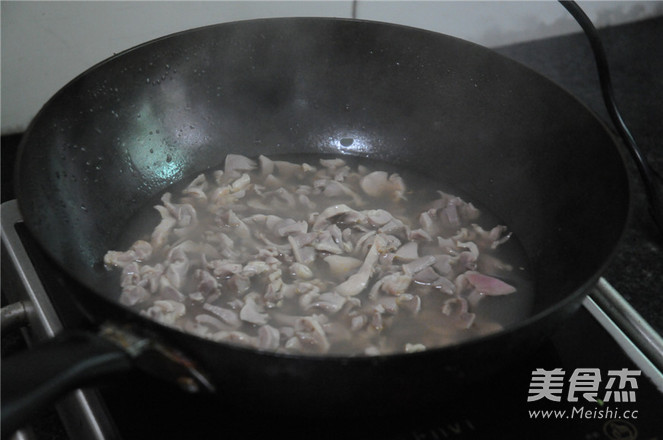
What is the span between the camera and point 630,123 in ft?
6.57

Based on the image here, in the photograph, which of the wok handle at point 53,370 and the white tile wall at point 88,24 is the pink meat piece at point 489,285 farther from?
the white tile wall at point 88,24

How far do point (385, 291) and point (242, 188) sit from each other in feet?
1.56

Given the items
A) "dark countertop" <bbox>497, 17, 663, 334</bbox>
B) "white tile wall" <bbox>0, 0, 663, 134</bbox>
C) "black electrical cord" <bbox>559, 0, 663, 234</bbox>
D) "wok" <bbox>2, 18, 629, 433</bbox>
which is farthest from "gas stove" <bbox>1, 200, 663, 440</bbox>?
"white tile wall" <bbox>0, 0, 663, 134</bbox>

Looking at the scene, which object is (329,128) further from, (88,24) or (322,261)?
(88,24)

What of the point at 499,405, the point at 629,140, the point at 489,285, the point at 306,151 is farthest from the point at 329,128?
the point at 499,405

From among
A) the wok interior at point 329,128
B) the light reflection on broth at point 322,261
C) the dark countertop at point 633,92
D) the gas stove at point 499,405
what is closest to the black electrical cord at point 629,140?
the dark countertop at point 633,92

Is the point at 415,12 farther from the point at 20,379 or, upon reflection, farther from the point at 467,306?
the point at 20,379

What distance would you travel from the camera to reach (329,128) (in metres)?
1.71

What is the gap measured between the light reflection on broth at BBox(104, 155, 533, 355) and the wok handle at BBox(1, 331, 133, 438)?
327 millimetres

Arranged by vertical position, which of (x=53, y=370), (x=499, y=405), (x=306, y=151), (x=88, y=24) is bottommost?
(x=499, y=405)

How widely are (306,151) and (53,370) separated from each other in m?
1.04

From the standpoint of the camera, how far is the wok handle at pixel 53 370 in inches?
29.0

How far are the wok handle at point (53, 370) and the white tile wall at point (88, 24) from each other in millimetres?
1082

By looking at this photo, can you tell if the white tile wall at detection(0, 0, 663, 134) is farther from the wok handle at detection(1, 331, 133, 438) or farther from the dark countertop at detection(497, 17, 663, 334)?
the wok handle at detection(1, 331, 133, 438)
